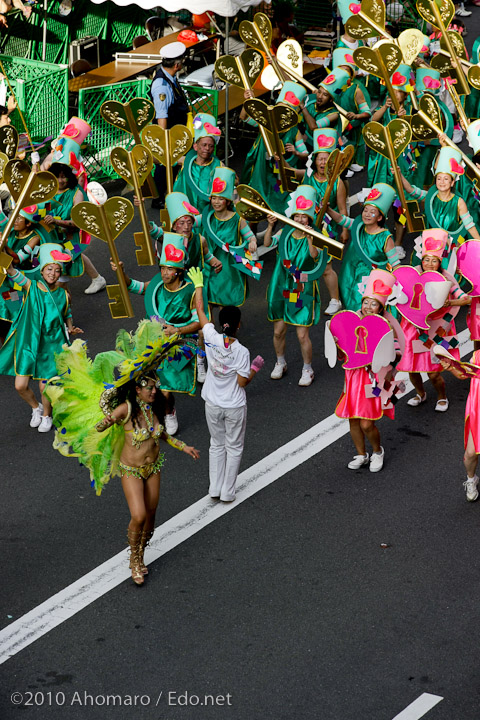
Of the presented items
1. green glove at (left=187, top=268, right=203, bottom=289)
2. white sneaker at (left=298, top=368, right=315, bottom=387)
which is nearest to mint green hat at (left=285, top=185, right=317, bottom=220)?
white sneaker at (left=298, top=368, right=315, bottom=387)

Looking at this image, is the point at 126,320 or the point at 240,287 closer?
the point at 240,287

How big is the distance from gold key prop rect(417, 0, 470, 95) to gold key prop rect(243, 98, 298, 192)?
285 cm

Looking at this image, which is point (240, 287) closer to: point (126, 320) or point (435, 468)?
point (126, 320)

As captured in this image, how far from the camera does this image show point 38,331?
9.59 meters

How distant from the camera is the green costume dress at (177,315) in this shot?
959cm

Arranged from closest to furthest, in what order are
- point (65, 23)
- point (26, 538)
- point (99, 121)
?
point (26, 538) → point (99, 121) → point (65, 23)

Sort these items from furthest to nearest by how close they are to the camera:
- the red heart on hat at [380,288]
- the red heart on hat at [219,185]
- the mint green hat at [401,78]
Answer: the mint green hat at [401,78] → the red heart on hat at [219,185] → the red heart on hat at [380,288]

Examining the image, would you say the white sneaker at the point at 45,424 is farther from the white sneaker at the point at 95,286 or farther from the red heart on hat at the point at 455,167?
the red heart on hat at the point at 455,167

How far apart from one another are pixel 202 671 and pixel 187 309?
3611mm

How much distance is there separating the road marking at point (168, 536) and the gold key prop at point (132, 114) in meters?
3.14

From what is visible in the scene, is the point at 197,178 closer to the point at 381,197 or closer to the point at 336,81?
the point at 381,197

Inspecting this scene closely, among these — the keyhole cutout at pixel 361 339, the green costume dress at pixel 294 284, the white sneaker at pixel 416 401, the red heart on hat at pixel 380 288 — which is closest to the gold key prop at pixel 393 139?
the green costume dress at pixel 294 284

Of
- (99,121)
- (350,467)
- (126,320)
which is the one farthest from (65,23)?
→ (350,467)

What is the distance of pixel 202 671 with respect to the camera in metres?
6.98
